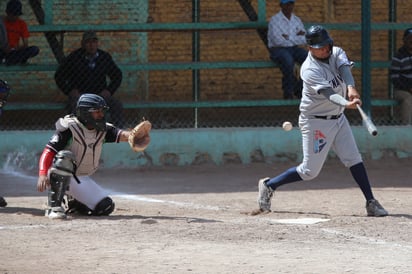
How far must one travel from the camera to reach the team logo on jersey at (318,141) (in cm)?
838

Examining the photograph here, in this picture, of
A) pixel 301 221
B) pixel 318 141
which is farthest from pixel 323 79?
pixel 301 221

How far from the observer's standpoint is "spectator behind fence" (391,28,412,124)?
504 inches

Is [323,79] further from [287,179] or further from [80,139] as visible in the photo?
[80,139]

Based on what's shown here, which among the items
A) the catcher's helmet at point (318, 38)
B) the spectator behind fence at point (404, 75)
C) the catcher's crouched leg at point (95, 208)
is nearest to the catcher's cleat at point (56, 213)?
the catcher's crouched leg at point (95, 208)

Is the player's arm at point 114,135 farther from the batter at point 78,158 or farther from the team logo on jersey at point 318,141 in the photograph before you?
the team logo on jersey at point 318,141

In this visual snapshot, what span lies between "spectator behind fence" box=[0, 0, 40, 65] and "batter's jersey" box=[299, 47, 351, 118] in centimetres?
520

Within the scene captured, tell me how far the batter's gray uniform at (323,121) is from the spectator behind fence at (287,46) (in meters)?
4.18

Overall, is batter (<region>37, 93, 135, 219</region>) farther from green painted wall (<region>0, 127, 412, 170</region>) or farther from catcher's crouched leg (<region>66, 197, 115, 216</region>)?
green painted wall (<region>0, 127, 412, 170</region>)

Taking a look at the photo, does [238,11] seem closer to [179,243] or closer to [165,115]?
[165,115]

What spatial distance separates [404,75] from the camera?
504 inches

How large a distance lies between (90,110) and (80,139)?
293 millimetres

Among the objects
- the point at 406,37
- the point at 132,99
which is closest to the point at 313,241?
the point at 406,37

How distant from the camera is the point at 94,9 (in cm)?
1572

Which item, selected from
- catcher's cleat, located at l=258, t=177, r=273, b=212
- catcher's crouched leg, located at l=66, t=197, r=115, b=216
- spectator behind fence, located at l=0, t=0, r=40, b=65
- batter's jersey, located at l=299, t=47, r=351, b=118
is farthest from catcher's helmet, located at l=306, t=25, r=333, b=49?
spectator behind fence, located at l=0, t=0, r=40, b=65
